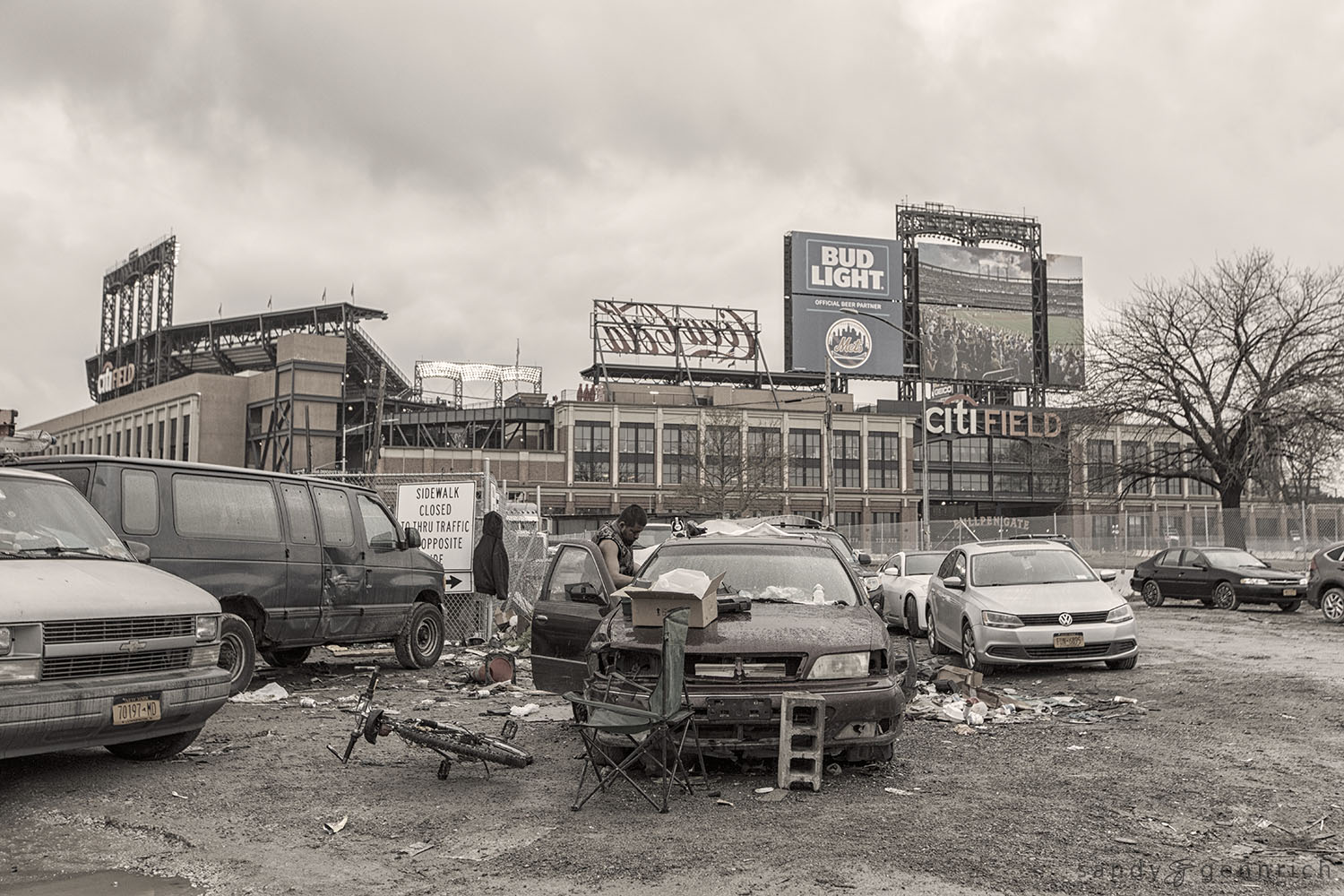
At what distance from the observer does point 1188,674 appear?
38.8 ft

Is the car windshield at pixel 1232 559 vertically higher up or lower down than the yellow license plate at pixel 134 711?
higher up

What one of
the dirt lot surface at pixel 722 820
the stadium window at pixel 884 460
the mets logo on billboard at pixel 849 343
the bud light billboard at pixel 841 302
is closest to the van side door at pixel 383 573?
the dirt lot surface at pixel 722 820

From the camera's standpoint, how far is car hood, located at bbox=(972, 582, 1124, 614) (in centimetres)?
1195

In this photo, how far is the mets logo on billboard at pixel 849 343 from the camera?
79125mm

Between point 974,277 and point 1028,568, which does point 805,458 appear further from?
point 1028,568

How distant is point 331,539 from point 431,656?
2366mm

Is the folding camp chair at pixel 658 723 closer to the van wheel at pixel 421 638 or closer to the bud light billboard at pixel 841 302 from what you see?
the van wheel at pixel 421 638

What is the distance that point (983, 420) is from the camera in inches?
3408

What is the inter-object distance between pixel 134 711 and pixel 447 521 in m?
9.33

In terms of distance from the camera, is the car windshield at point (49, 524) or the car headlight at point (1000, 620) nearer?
the car windshield at point (49, 524)

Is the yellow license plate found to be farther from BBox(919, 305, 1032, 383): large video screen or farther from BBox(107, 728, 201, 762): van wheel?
BBox(919, 305, 1032, 383): large video screen

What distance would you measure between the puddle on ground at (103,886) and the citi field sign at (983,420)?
83.1 m

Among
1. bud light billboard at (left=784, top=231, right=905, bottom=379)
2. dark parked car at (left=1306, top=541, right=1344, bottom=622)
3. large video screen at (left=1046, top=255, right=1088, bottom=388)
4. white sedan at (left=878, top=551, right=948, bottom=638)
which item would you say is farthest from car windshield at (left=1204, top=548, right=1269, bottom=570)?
large video screen at (left=1046, top=255, right=1088, bottom=388)

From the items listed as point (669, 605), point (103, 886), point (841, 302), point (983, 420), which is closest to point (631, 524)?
point (669, 605)
